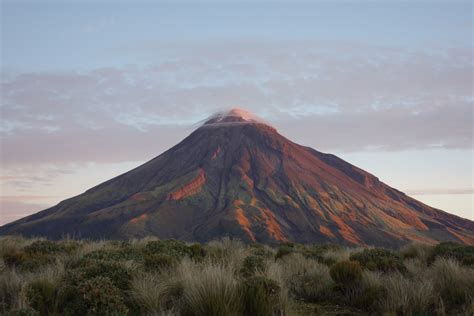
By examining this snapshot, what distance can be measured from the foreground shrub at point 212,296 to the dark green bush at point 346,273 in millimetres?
3671

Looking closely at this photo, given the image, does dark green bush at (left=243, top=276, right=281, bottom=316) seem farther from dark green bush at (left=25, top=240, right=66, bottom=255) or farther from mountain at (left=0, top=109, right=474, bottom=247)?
mountain at (left=0, top=109, right=474, bottom=247)

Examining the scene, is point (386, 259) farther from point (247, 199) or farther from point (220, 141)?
point (220, 141)

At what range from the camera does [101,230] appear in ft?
342

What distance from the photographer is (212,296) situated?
19.9ft

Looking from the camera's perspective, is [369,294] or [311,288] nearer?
[369,294]

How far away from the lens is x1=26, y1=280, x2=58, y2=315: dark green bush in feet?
20.9

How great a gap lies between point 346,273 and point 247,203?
103911mm

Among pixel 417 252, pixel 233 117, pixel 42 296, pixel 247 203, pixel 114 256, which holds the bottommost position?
pixel 42 296

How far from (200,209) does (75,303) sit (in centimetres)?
10889

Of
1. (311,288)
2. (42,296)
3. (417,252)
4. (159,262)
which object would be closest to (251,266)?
(311,288)

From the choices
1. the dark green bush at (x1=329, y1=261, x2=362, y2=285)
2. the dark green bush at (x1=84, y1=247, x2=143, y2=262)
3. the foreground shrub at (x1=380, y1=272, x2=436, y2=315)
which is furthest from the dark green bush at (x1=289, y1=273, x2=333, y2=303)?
the dark green bush at (x1=84, y1=247, x2=143, y2=262)

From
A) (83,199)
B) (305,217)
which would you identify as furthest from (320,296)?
(83,199)

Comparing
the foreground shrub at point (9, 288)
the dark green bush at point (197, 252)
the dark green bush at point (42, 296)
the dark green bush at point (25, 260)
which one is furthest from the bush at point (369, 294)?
the dark green bush at point (25, 260)

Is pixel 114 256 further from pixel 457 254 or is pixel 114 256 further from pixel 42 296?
pixel 457 254
